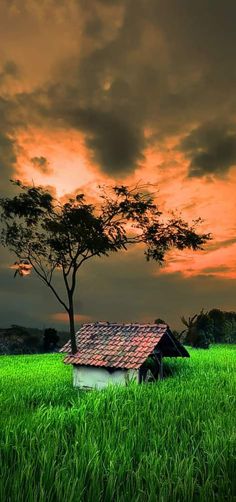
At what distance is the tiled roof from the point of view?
1758 cm

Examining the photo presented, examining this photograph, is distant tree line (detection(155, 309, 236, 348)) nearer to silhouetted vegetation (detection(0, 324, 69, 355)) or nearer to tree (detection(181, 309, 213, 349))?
tree (detection(181, 309, 213, 349))

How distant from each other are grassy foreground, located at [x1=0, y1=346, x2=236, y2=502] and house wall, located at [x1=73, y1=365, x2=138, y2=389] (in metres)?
2.23

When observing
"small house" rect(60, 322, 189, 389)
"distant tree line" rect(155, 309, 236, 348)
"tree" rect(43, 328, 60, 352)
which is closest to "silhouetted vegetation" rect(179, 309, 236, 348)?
"distant tree line" rect(155, 309, 236, 348)

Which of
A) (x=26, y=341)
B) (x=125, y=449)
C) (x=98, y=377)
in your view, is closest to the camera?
(x=125, y=449)

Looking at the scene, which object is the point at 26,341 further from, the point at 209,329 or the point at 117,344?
the point at 117,344

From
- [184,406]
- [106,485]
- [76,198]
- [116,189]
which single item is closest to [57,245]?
[76,198]

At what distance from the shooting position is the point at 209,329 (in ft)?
149

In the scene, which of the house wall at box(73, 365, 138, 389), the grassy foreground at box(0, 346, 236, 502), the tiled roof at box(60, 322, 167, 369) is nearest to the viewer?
the grassy foreground at box(0, 346, 236, 502)

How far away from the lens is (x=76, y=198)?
3041cm

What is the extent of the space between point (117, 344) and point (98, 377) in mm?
1483

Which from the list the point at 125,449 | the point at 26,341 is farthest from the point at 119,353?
the point at 26,341

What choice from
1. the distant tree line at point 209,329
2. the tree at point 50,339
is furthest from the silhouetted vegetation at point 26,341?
the distant tree line at point 209,329

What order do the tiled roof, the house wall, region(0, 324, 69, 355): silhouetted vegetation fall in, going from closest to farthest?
1. the house wall
2. the tiled roof
3. region(0, 324, 69, 355): silhouetted vegetation

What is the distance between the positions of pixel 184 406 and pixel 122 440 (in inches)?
135
